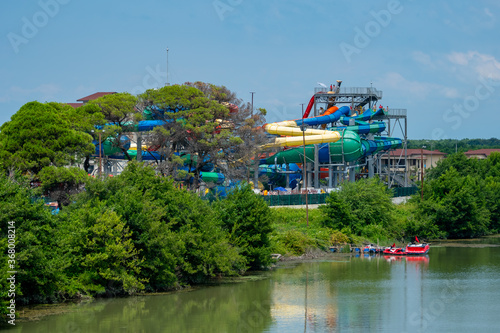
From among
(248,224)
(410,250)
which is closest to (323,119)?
(410,250)

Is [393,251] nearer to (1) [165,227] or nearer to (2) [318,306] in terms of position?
(2) [318,306]

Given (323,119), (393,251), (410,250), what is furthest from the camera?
(323,119)

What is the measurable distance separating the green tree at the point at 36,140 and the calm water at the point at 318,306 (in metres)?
15.0

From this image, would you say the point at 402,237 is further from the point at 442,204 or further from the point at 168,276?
the point at 168,276

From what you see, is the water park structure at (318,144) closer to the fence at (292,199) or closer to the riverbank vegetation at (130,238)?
the fence at (292,199)

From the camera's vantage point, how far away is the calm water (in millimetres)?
25172

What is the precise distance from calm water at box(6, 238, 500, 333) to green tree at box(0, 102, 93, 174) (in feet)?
49.4

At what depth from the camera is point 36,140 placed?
41.2 meters

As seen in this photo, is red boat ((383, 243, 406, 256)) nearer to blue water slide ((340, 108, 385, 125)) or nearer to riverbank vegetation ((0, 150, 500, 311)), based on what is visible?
riverbank vegetation ((0, 150, 500, 311))

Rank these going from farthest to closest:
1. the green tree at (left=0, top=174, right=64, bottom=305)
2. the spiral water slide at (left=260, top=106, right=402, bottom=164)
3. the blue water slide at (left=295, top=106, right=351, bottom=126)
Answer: the blue water slide at (left=295, top=106, right=351, bottom=126) < the spiral water slide at (left=260, top=106, right=402, bottom=164) < the green tree at (left=0, top=174, right=64, bottom=305)

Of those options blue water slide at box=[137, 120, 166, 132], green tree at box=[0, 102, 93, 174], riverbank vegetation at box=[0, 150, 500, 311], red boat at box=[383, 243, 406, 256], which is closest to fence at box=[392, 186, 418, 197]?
red boat at box=[383, 243, 406, 256]

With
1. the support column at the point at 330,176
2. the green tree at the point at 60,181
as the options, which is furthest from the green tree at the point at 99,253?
the support column at the point at 330,176

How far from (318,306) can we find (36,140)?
2172cm

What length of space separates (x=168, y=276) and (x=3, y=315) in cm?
829
